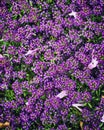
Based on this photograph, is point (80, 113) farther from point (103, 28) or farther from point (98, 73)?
point (103, 28)

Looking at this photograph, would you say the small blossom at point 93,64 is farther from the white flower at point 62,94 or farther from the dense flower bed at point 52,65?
the white flower at point 62,94

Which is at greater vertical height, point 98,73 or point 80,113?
point 98,73

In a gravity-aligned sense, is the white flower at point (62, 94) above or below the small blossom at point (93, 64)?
below

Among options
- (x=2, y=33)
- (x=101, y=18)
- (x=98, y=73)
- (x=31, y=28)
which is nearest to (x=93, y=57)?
(x=98, y=73)

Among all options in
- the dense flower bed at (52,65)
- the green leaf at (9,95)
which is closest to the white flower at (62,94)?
the dense flower bed at (52,65)

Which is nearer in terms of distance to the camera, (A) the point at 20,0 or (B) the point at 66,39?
(B) the point at 66,39

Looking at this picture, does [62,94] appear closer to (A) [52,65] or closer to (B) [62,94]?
(B) [62,94]

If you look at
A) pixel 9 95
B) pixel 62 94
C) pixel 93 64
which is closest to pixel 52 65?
pixel 62 94

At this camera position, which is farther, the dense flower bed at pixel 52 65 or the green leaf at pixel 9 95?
the green leaf at pixel 9 95
